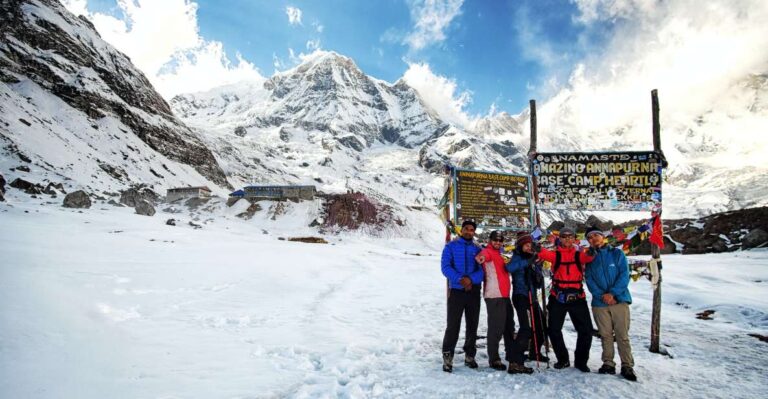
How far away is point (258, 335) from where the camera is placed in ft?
22.8

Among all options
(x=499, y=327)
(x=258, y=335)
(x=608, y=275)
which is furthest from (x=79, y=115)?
(x=608, y=275)

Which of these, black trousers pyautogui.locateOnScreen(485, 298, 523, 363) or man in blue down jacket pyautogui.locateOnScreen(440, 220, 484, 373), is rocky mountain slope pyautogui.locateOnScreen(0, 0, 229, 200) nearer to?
man in blue down jacket pyautogui.locateOnScreen(440, 220, 484, 373)

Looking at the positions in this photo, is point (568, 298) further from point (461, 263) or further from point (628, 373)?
point (461, 263)

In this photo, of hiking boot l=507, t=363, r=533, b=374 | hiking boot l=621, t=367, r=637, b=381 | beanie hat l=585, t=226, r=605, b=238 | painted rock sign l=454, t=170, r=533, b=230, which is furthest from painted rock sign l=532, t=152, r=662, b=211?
hiking boot l=507, t=363, r=533, b=374

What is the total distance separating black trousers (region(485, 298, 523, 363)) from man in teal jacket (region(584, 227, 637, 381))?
4.33 ft

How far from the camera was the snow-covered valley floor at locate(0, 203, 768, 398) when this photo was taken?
4.54 m

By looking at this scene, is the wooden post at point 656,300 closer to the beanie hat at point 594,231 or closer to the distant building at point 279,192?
the beanie hat at point 594,231

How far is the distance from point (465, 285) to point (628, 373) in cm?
264

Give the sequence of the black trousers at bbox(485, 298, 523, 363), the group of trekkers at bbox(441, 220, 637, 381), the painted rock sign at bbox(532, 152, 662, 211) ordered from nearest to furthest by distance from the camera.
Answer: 1. the group of trekkers at bbox(441, 220, 637, 381)
2. the black trousers at bbox(485, 298, 523, 363)
3. the painted rock sign at bbox(532, 152, 662, 211)

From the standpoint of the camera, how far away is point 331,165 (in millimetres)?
185250

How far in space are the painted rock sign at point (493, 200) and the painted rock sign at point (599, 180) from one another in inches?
24.0

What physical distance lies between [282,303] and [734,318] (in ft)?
37.6

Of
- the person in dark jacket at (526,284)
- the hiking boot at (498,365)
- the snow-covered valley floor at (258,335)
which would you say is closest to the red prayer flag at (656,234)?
the snow-covered valley floor at (258,335)

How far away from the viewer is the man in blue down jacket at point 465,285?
6004 millimetres
